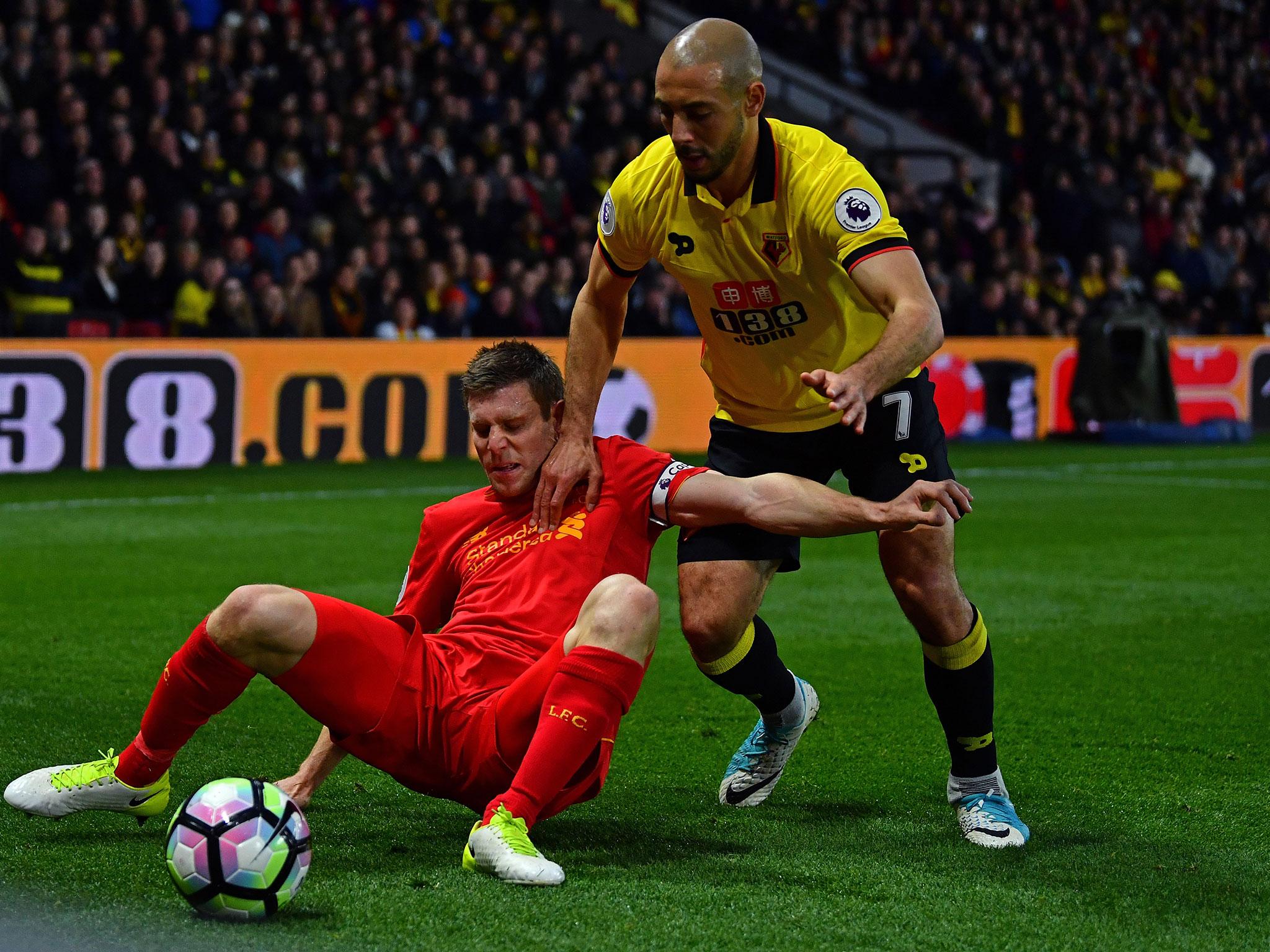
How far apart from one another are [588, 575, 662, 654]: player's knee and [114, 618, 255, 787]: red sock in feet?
2.47

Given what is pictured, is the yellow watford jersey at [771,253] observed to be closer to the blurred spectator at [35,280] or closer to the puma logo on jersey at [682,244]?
the puma logo on jersey at [682,244]

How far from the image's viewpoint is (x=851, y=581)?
870 centimetres

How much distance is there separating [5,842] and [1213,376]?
54.6 feet

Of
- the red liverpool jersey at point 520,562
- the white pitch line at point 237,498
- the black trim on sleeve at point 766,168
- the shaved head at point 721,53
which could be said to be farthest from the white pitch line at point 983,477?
the shaved head at point 721,53

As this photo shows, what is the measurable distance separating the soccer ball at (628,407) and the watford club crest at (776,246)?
9.90 metres

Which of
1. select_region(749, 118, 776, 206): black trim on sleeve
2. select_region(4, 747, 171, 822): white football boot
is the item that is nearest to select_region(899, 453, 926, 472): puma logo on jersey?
select_region(749, 118, 776, 206): black trim on sleeve

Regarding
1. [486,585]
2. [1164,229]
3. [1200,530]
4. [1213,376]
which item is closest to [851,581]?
[1200,530]

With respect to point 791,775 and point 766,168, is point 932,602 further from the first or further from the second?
point 766,168

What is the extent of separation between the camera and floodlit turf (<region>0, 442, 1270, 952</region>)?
11.3ft

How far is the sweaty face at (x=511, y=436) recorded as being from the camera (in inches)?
162

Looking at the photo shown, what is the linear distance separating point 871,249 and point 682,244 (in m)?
0.56

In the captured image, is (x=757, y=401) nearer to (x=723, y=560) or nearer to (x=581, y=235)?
(x=723, y=560)

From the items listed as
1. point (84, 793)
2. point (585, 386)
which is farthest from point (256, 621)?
point (585, 386)

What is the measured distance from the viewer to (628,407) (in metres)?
14.5
